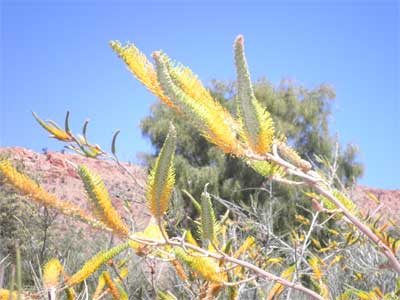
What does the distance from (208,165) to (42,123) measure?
1487cm

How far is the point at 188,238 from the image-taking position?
1.08 meters

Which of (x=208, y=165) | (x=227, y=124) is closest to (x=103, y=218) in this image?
(x=227, y=124)

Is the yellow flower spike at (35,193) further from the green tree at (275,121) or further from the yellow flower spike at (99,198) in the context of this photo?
the green tree at (275,121)

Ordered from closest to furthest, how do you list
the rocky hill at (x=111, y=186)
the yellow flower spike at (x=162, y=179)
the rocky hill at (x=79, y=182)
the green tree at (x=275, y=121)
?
the yellow flower spike at (x=162, y=179)
the rocky hill at (x=79, y=182)
the rocky hill at (x=111, y=186)
the green tree at (x=275, y=121)

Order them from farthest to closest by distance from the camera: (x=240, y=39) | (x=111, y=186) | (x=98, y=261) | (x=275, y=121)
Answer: (x=275, y=121)
(x=111, y=186)
(x=98, y=261)
(x=240, y=39)

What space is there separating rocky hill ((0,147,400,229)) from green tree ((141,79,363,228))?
1.07 metres

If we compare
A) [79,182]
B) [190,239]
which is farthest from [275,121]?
[190,239]

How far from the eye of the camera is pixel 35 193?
2.64 feet

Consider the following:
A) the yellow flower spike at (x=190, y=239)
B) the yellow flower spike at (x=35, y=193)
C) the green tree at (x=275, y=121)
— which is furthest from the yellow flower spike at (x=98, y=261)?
the green tree at (x=275, y=121)

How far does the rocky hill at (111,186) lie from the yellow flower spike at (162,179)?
12 centimetres

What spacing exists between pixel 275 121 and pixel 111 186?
6318 millimetres

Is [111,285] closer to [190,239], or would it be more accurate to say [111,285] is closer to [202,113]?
[190,239]

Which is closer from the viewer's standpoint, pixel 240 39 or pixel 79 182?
pixel 240 39

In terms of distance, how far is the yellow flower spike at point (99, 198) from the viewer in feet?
2.42
